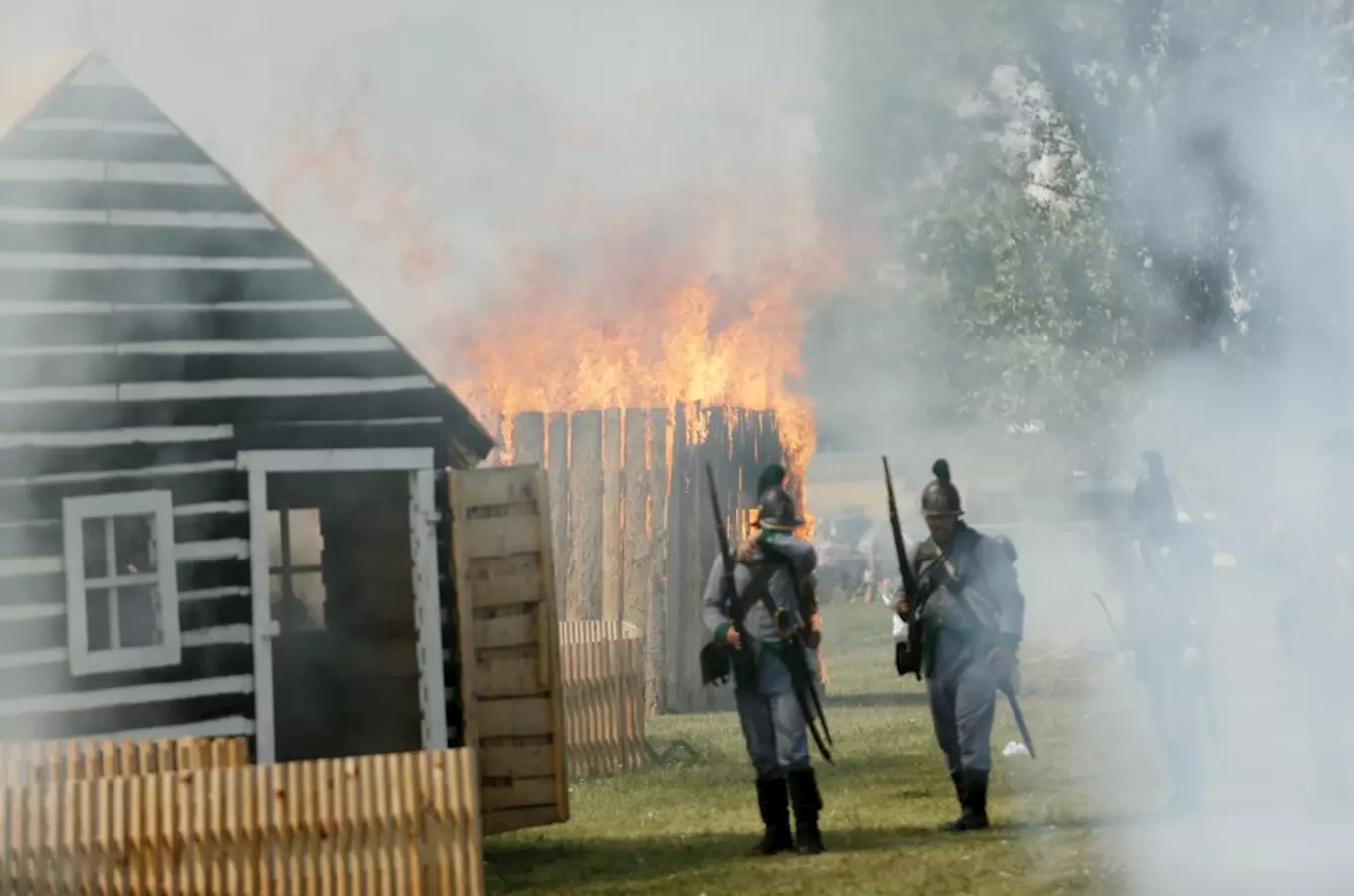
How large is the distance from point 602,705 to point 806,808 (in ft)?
17.4

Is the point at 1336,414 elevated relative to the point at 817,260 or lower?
lower

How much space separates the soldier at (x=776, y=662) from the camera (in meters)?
12.2

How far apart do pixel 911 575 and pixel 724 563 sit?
1427 mm

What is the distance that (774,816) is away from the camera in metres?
12.3

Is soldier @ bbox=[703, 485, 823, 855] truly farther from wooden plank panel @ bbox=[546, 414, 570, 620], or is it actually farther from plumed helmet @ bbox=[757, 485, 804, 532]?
wooden plank panel @ bbox=[546, 414, 570, 620]

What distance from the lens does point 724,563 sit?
12414 mm

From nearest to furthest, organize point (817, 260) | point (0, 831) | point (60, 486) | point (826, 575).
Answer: point (0, 831), point (60, 486), point (817, 260), point (826, 575)

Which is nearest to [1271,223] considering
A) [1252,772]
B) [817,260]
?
[817,260]

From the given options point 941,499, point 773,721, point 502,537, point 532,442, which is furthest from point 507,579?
point 532,442

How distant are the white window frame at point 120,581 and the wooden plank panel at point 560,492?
9.26 meters

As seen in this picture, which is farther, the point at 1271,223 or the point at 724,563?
the point at 1271,223

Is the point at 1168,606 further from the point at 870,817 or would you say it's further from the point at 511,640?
the point at 511,640

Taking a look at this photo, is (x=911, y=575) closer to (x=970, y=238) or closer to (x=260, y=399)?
(x=260, y=399)

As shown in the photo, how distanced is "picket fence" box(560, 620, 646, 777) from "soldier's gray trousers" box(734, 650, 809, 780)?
4650 millimetres
